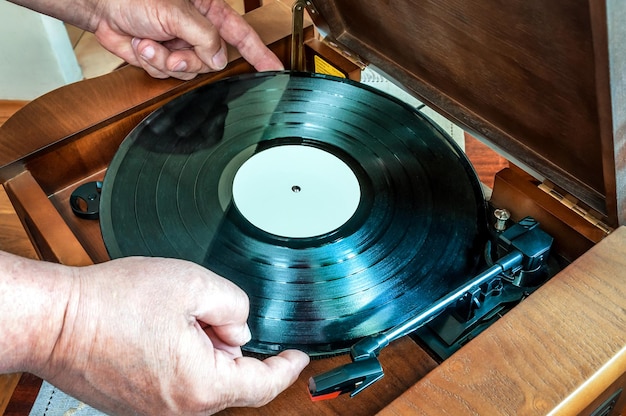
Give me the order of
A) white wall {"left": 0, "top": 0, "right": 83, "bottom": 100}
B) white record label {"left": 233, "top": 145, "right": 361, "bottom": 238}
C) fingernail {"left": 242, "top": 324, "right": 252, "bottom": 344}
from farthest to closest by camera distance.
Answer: white wall {"left": 0, "top": 0, "right": 83, "bottom": 100} → white record label {"left": 233, "top": 145, "right": 361, "bottom": 238} → fingernail {"left": 242, "top": 324, "right": 252, "bottom": 344}

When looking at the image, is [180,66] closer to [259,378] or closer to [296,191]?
[296,191]

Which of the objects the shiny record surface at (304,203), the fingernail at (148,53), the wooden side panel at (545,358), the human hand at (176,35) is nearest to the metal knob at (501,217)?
the shiny record surface at (304,203)

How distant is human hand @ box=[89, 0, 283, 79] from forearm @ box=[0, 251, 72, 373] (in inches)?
22.9

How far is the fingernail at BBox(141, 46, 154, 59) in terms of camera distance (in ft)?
3.82

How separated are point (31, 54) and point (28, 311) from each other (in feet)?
6.52

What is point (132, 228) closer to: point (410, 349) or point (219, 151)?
point (219, 151)

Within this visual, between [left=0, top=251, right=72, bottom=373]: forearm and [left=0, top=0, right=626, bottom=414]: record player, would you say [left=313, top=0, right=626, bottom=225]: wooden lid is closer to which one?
[left=0, top=0, right=626, bottom=414]: record player

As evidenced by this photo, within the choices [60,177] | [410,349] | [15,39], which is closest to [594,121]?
[410,349]

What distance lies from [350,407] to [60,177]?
66cm

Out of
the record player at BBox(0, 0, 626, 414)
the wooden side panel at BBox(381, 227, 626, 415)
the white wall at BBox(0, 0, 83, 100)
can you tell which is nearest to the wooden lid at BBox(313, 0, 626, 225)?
the record player at BBox(0, 0, 626, 414)

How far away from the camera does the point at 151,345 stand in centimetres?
69

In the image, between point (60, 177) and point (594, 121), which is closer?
point (594, 121)

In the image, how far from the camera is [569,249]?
943 mm

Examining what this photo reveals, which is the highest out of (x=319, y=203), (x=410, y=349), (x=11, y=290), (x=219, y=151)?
(x=11, y=290)
